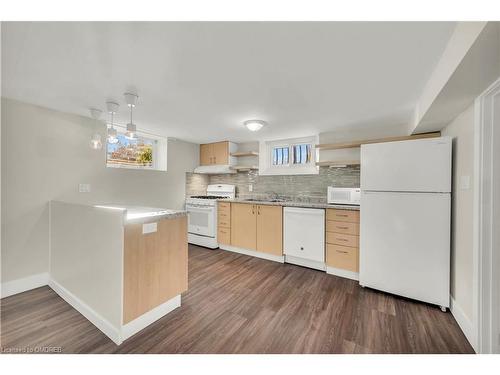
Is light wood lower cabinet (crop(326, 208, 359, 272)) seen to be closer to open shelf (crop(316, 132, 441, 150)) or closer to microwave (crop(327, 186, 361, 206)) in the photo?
microwave (crop(327, 186, 361, 206))

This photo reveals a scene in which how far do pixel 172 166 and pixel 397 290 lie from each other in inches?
154

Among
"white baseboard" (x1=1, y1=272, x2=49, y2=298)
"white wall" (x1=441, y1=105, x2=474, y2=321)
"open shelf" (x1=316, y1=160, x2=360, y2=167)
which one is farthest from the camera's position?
"open shelf" (x1=316, y1=160, x2=360, y2=167)

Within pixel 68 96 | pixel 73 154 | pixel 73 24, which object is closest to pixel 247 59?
pixel 73 24

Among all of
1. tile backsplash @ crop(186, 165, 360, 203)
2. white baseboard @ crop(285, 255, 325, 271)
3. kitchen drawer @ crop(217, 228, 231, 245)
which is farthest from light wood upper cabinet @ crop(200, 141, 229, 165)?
white baseboard @ crop(285, 255, 325, 271)

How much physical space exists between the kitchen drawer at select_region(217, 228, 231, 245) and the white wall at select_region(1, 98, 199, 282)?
1.82 metres

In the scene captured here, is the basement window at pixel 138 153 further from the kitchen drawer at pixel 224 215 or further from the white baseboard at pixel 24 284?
the white baseboard at pixel 24 284

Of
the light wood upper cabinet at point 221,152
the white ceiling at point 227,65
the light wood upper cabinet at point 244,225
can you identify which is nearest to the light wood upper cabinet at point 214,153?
the light wood upper cabinet at point 221,152

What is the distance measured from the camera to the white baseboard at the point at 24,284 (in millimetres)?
2126

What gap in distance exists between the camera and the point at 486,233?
1.46 metres

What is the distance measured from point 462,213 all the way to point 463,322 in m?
0.92

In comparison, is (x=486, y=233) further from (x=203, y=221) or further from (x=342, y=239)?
(x=203, y=221)

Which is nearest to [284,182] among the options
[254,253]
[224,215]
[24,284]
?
[224,215]

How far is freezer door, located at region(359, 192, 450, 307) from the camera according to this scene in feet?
6.45

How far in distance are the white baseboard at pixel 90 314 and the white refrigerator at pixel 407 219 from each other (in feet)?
8.30
